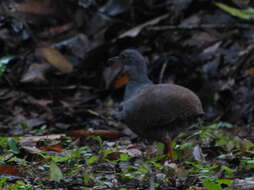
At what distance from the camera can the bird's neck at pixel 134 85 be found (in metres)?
5.74

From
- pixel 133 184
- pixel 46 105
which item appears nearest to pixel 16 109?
pixel 46 105

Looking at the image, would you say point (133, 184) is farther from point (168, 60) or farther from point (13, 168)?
point (168, 60)

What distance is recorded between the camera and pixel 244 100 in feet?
24.1

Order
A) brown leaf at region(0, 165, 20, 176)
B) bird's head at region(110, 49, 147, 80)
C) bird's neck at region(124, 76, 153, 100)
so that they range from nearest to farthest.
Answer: brown leaf at region(0, 165, 20, 176) → bird's neck at region(124, 76, 153, 100) → bird's head at region(110, 49, 147, 80)

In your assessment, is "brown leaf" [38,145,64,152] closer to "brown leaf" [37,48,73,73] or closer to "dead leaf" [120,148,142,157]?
"dead leaf" [120,148,142,157]

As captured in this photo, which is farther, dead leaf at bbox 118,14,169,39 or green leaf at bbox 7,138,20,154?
dead leaf at bbox 118,14,169,39

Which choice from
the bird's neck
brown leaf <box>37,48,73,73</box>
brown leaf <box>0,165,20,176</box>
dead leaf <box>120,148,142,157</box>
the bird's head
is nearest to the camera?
brown leaf <box>0,165,20,176</box>

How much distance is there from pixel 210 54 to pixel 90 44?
1.83m

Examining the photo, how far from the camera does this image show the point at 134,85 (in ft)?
19.5

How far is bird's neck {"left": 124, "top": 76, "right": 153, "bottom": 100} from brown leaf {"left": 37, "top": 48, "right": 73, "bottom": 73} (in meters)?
2.21

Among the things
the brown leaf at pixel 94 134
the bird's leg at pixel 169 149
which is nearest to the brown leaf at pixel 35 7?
the brown leaf at pixel 94 134

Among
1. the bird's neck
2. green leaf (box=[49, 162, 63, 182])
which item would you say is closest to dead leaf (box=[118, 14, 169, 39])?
the bird's neck

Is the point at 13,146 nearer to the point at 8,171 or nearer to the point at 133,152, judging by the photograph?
the point at 8,171

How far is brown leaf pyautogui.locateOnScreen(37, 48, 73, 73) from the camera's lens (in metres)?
8.12
